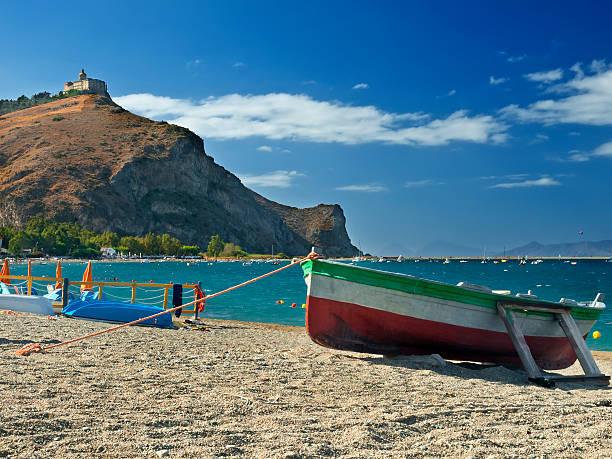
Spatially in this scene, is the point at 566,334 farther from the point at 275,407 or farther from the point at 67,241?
the point at 67,241

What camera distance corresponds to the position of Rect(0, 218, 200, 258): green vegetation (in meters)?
135

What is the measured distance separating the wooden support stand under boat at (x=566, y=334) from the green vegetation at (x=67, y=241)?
143 m

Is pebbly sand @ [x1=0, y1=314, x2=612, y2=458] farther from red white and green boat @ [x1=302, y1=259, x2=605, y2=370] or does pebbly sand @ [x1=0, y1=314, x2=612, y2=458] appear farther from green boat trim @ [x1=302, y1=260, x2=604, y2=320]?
green boat trim @ [x1=302, y1=260, x2=604, y2=320]

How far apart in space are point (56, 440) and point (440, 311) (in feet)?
24.2

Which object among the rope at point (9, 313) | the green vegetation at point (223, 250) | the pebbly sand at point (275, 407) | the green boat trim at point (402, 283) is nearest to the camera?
the pebbly sand at point (275, 407)

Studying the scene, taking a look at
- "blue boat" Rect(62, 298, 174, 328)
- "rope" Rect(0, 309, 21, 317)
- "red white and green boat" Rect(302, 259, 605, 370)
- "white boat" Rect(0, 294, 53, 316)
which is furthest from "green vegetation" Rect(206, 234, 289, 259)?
"red white and green boat" Rect(302, 259, 605, 370)

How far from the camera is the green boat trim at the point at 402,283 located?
10117 millimetres

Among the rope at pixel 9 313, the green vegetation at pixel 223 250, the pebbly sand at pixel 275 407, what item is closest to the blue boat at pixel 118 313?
the rope at pixel 9 313

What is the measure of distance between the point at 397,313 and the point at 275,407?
434 cm

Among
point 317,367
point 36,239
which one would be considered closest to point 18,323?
point 317,367

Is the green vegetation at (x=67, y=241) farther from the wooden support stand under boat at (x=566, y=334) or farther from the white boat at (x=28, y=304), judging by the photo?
the wooden support stand under boat at (x=566, y=334)

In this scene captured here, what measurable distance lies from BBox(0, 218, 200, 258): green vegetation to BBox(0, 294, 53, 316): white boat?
129 m

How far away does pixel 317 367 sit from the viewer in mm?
9242

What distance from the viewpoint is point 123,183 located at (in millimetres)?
163125
